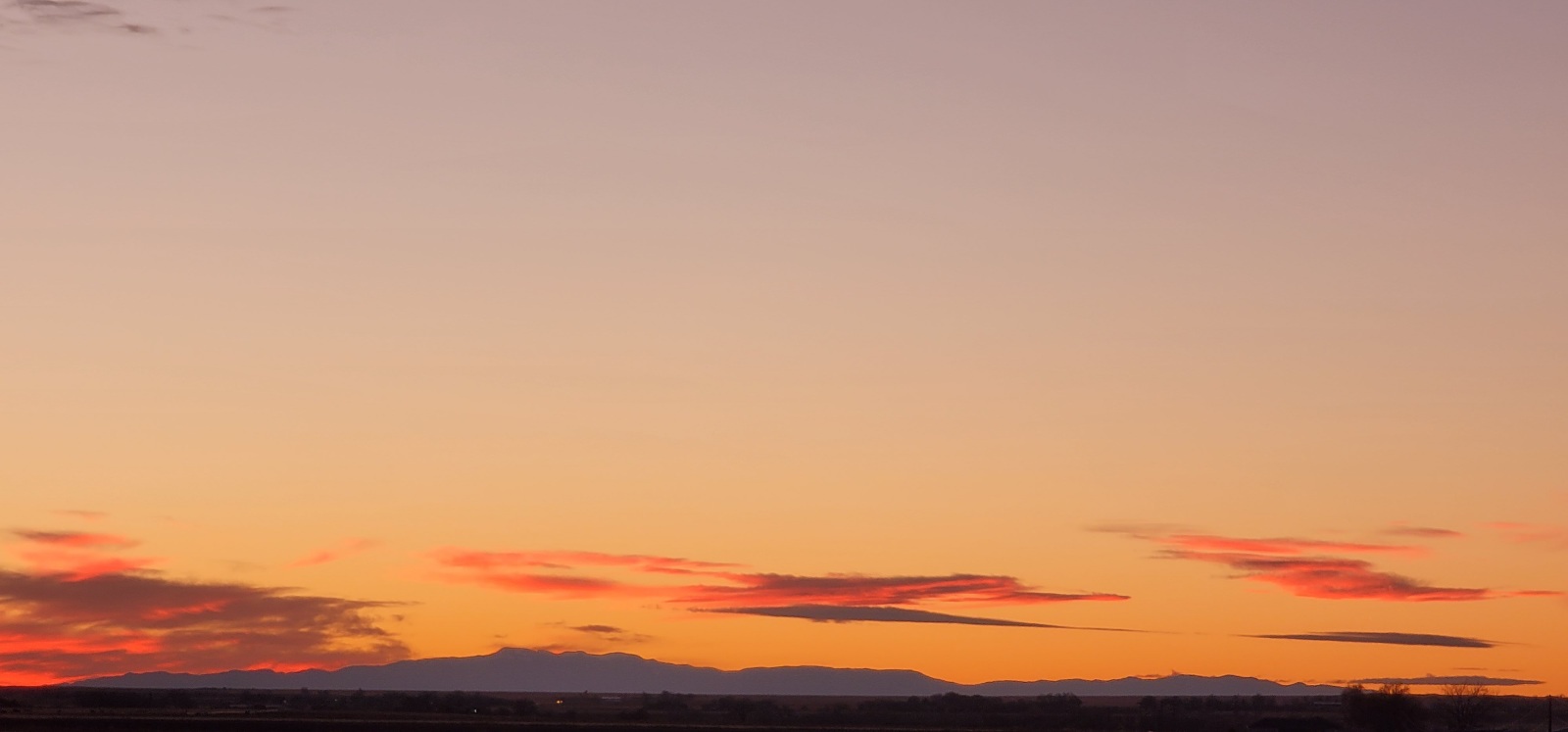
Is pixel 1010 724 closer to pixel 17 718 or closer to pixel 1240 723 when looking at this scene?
pixel 1240 723

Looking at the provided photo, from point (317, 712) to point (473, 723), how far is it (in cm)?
3032

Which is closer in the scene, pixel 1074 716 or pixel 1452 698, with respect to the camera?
pixel 1452 698

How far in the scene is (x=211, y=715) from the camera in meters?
174

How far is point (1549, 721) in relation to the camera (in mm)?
132375

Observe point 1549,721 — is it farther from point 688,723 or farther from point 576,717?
point 576,717

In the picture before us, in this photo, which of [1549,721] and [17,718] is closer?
[1549,721]

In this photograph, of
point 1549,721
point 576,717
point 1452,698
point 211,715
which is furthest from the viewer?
point 576,717

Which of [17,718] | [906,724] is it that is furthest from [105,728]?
[906,724]

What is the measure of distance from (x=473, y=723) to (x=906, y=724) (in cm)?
4621

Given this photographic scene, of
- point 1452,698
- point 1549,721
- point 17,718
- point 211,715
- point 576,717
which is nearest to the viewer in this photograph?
point 1549,721

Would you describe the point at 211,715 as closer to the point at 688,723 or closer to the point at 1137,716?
the point at 688,723

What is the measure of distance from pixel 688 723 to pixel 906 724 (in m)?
26.9

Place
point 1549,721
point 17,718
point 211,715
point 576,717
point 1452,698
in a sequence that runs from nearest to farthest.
Answer: point 1549,721
point 17,718
point 1452,698
point 211,715
point 576,717

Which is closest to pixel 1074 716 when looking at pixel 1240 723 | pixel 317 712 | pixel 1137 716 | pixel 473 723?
pixel 1137 716
